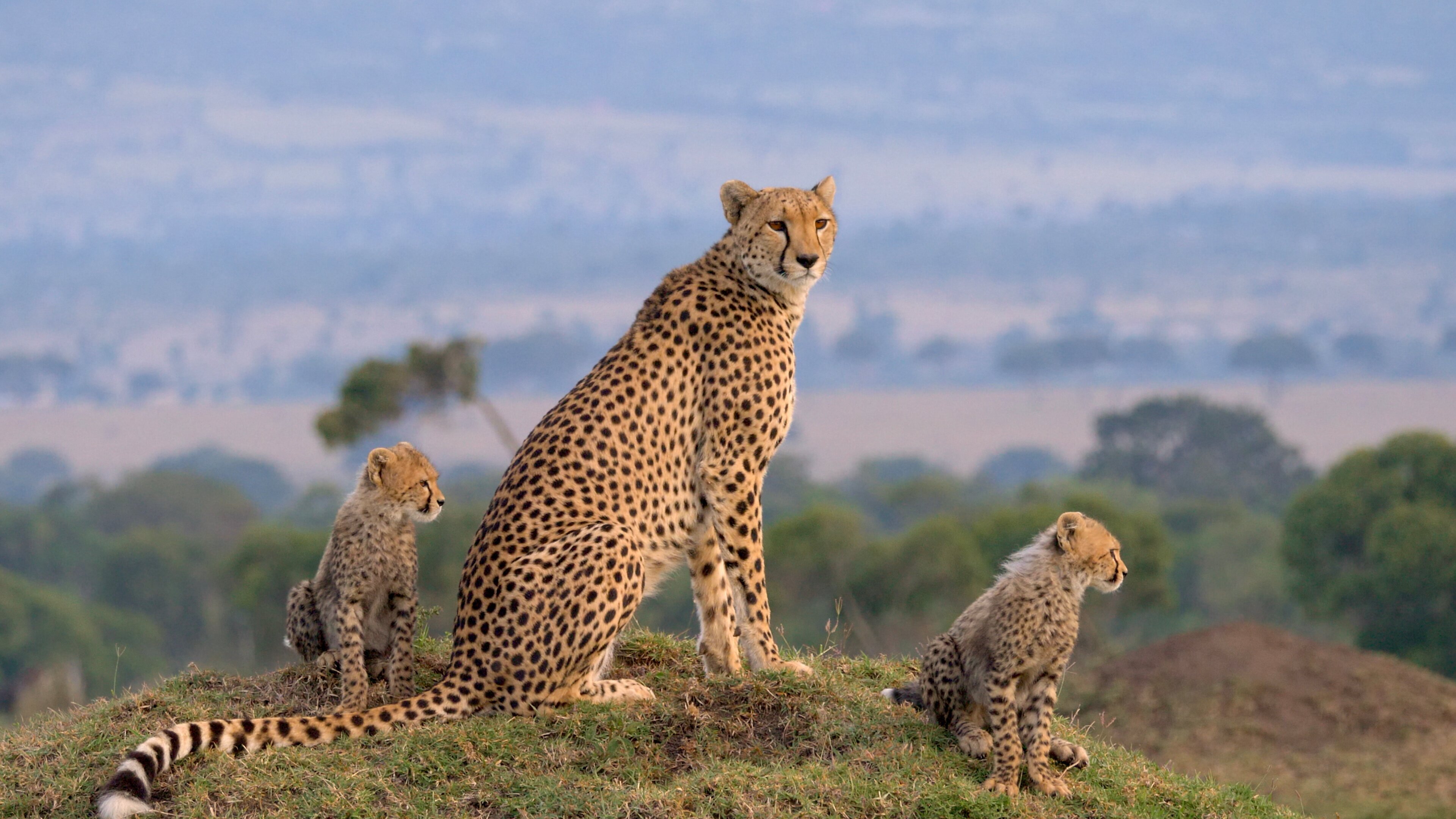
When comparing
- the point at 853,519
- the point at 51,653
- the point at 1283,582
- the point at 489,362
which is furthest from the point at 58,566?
the point at 489,362

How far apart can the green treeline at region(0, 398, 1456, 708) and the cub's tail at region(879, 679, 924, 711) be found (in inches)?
35.1

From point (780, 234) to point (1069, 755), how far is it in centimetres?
223

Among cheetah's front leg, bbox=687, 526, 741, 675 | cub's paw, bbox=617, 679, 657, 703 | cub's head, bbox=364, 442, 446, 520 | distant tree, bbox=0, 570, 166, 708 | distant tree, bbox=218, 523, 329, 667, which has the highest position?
cub's head, bbox=364, 442, 446, 520

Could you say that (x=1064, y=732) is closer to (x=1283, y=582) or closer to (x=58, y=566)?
(x=1283, y=582)

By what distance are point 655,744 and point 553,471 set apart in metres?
1.04

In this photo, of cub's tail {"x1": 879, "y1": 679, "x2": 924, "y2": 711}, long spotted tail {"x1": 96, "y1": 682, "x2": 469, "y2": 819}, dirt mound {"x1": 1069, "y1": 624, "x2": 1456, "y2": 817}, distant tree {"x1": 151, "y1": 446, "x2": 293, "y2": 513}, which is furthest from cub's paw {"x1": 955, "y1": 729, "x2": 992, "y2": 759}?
distant tree {"x1": 151, "y1": 446, "x2": 293, "y2": 513}

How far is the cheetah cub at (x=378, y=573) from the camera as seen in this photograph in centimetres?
610

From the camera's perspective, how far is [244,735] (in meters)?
5.65

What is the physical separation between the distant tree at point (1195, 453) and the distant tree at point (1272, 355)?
49767 mm

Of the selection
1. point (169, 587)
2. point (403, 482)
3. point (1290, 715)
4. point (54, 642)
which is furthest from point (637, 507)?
point (169, 587)

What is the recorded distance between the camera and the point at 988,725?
5863 mm

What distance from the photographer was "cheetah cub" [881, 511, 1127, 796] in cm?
550

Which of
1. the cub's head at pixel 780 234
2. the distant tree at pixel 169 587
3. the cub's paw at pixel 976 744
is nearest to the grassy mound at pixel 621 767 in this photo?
the cub's paw at pixel 976 744

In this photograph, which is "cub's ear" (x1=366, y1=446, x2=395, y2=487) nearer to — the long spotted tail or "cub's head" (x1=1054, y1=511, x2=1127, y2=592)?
the long spotted tail
